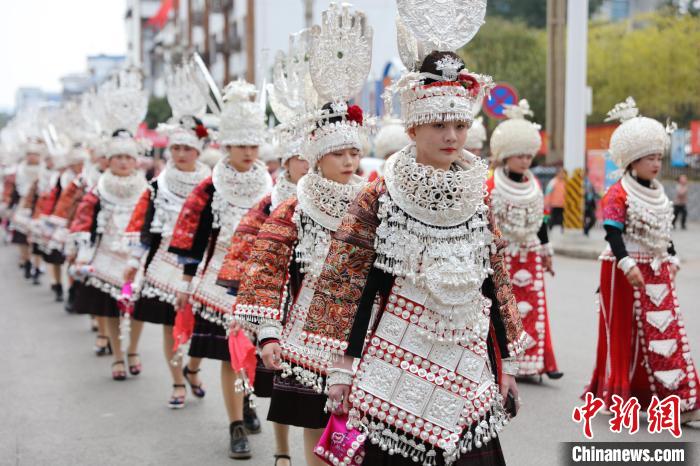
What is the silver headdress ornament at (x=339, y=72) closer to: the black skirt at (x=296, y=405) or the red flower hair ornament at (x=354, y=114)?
the red flower hair ornament at (x=354, y=114)

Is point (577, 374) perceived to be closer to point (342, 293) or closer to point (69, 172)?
point (342, 293)

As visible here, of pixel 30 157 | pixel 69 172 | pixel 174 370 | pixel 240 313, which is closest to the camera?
pixel 240 313

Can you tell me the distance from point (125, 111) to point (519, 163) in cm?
404

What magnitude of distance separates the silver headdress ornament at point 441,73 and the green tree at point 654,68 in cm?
3046

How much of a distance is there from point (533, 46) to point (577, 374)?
36.0 m

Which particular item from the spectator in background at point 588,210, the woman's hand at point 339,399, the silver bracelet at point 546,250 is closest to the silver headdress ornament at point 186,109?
the silver bracelet at point 546,250

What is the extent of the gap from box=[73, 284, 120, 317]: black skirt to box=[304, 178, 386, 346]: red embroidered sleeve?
565 cm

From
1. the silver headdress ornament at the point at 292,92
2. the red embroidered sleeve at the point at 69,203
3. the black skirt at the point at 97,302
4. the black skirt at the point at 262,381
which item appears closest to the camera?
the black skirt at the point at 262,381

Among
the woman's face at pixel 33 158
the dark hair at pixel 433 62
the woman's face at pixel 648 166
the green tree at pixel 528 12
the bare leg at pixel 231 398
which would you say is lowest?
the bare leg at pixel 231 398

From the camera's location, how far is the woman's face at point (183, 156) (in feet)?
25.1

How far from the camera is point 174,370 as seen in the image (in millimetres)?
7492

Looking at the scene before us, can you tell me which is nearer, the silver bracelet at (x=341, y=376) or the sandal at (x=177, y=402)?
the silver bracelet at (x=341, y=376)

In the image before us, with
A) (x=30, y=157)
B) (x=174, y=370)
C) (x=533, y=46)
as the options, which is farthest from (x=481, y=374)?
(x=533, y=46)

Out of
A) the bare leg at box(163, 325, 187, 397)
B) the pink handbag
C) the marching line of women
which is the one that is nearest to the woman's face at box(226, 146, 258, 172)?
the marching line of women
